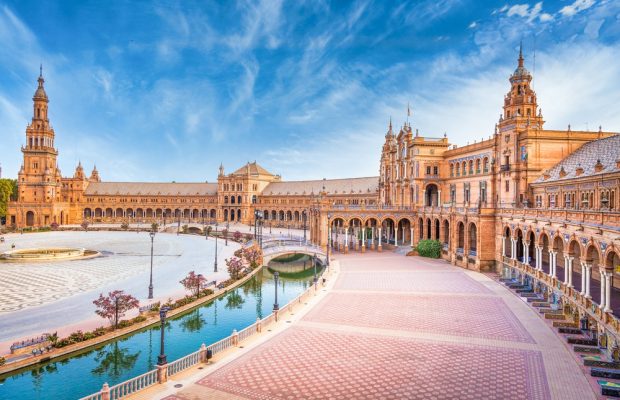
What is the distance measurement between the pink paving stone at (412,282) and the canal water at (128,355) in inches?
298

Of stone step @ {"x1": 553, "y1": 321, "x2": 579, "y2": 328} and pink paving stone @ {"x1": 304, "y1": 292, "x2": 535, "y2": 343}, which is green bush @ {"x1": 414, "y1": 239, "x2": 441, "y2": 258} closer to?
pink paving stone @ {"x1": 304, "y1": 292, "x2": 535, "y2": 343}

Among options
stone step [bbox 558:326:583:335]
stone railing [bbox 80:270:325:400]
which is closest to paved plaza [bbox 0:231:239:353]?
stone railing [bbox 80:270:325:400]

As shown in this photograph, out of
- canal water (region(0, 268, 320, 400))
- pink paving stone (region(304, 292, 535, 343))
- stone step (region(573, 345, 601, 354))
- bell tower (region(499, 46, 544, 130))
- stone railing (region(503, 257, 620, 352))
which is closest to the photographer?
canal water (region(0, 268, 320, 400))

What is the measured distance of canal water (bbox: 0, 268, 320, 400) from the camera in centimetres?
2012

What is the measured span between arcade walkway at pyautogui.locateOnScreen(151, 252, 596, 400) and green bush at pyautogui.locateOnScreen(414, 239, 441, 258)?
21.8 m

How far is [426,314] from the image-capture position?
29141mm

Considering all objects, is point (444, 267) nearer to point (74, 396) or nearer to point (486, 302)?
point (486, 302)

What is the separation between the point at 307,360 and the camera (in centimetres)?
2059

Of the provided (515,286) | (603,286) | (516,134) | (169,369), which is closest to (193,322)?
(169,369)

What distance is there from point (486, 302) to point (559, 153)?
2638 cm

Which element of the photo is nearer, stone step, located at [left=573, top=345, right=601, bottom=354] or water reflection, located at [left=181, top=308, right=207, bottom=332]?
stone step, located at [left=573, top=345, right=601, bottom=354]

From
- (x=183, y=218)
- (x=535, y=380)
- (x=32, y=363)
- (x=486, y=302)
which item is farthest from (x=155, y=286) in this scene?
(x=183, y=218)

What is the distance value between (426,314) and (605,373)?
11.7 meters

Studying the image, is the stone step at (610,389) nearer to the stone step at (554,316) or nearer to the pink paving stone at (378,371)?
the pink paving stone at (378,371)
